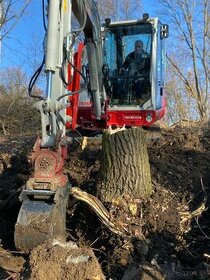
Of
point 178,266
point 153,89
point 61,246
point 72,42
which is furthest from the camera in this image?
point 153,89

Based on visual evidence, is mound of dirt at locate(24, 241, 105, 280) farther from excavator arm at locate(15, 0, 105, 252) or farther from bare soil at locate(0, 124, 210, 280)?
excavator arm at locate(15, 0, 105, 252)

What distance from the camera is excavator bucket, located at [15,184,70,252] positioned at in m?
4.21

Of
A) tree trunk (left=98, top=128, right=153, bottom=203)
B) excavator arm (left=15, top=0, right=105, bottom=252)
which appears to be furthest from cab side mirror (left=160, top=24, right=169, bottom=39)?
tree trunk (left=98, top=128, right=153, bottom=203)

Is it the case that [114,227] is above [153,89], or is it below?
below

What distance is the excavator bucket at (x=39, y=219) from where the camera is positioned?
4.21 m

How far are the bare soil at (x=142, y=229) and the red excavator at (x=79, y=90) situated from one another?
0.44 metres

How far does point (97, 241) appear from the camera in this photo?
16.3 feet

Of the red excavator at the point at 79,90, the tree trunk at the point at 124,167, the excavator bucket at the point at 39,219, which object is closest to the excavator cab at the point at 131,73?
the red excavator at the point at 79,90

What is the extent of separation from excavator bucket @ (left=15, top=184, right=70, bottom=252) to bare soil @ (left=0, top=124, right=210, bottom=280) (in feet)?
0.53

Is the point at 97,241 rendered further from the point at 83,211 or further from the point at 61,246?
the point at 61,246

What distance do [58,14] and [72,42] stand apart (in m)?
0.38

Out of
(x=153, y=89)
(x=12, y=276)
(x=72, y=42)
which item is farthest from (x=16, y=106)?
(x=12, y=276)

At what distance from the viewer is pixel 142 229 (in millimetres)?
5004

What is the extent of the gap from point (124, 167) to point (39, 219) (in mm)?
1514
